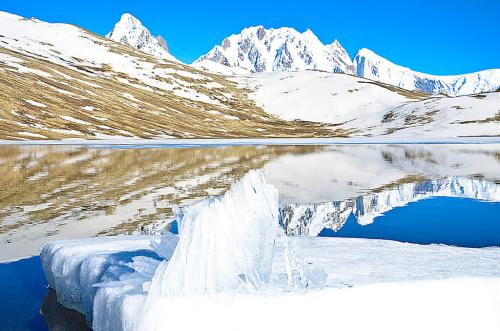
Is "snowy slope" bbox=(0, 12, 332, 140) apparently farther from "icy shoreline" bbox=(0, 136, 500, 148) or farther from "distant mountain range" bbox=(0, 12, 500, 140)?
"icy shoreline" bbox=(0, 136, 500, 148)

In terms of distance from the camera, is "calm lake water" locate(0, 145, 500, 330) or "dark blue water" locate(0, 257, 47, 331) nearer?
"dark blue water" locate(0, 257, 47, 331)

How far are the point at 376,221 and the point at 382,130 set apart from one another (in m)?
133

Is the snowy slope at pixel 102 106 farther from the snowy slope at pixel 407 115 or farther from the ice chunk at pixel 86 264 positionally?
the ice chunk at pixel 86 264

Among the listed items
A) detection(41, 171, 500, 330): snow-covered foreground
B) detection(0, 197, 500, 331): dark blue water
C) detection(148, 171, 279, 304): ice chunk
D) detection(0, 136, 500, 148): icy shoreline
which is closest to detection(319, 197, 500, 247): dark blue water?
detection(0, 197, 500, 331): dark blue water

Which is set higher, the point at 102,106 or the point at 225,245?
the point at 102,106

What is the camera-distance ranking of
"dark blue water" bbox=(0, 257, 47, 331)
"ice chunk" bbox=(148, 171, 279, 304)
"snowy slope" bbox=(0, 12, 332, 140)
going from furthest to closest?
"snowy slope" bbox=(0, 12, 332, 140), "dark blue water" bbox=(0, 257, 47, 331), "ice chunk" bbox=(148, 171, 279, 304)

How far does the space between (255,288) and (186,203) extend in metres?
14.6

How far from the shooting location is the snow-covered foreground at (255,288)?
6.02 meters

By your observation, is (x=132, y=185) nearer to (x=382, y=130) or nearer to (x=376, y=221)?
(x=376, y=221)

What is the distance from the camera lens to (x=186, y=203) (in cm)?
2088

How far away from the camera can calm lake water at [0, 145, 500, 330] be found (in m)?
11.4

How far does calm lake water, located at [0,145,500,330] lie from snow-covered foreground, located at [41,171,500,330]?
2.79 metres

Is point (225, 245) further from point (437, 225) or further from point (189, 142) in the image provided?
point (189, 142)

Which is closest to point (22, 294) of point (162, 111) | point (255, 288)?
point (255, 288)
